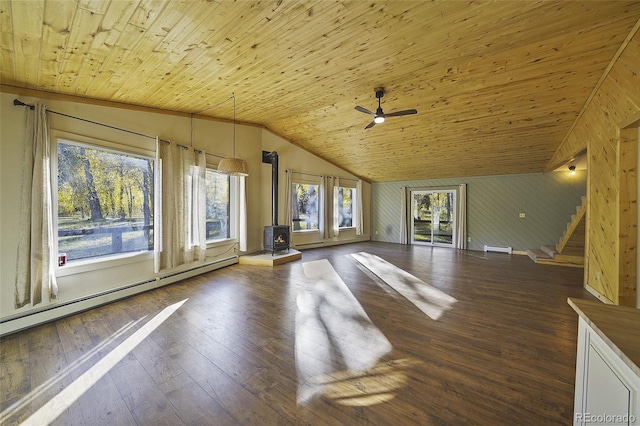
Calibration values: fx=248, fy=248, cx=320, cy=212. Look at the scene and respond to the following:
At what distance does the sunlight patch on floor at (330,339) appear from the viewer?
1.96m

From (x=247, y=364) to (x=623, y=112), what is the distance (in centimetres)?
492

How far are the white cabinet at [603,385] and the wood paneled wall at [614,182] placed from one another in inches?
117

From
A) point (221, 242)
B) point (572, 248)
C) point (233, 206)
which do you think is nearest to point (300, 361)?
point (221, 242)

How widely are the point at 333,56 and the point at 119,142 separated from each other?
323 cm

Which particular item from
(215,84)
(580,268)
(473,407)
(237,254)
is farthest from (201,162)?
(580,268)

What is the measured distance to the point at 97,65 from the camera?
2.54 meters

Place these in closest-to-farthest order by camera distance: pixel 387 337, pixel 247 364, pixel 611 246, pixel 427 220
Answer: pixel 247 364, pixel 387 337, pixel 611 246, pixel 427 220

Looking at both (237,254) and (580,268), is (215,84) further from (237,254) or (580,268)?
(580,268)

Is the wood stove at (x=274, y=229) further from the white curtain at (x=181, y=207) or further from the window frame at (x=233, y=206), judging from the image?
the white curtain at (x=181, y=207)

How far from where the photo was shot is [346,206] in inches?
360

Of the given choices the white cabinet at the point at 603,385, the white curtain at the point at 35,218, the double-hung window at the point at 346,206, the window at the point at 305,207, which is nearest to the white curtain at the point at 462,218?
the double-hung window at the point at 346,206

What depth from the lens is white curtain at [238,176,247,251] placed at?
5625 millimetres

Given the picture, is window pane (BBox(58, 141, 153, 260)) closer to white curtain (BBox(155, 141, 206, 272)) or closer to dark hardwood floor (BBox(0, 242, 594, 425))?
white curtain (BBox(155, 141, 206, 272))

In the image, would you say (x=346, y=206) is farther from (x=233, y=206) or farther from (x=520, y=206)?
(x=520, y=206)
